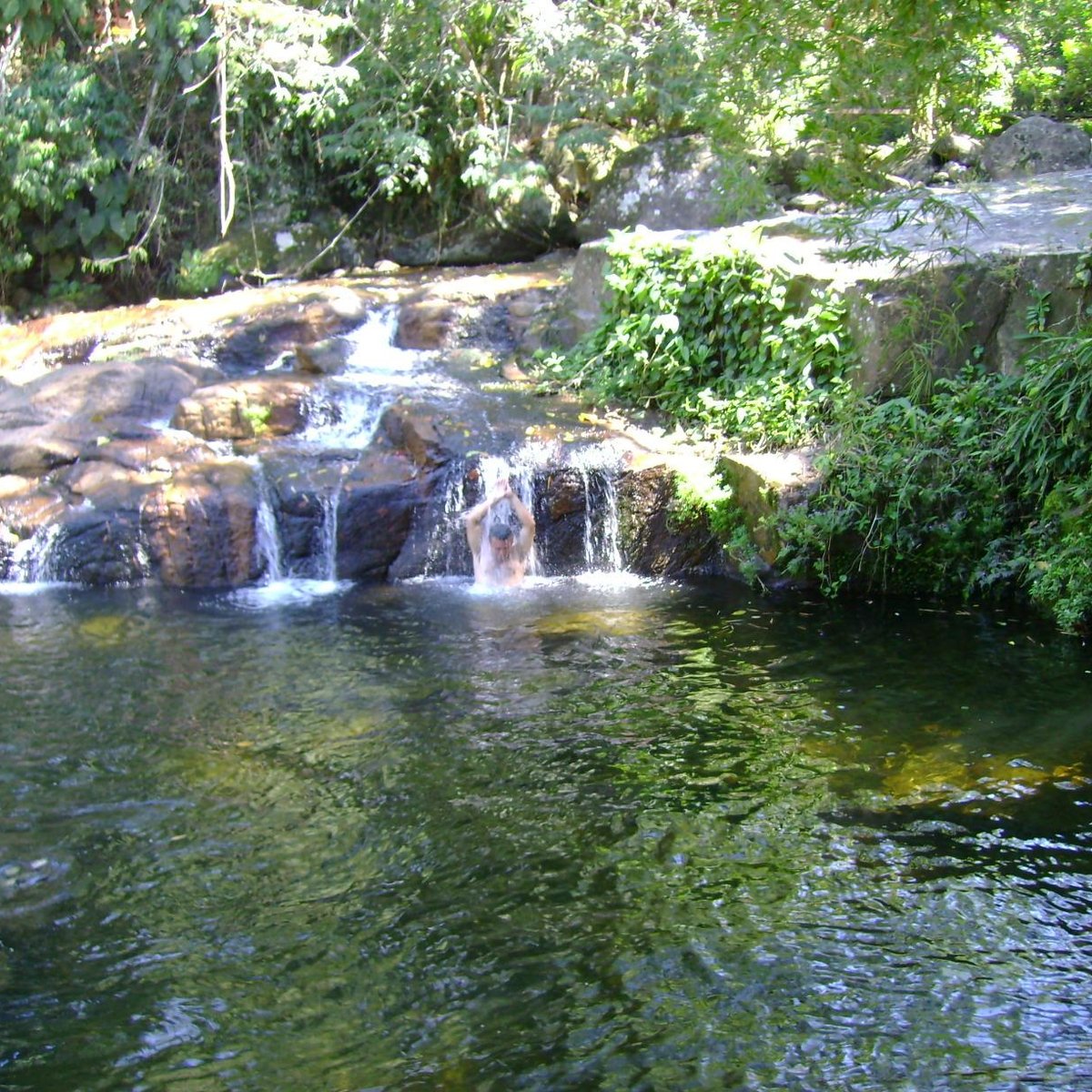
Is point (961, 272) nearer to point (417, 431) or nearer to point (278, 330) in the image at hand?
point (417, 431)

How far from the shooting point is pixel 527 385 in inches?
470

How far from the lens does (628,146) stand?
635 inches

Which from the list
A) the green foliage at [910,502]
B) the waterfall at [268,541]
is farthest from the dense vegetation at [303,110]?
the waterfall at [268,541]

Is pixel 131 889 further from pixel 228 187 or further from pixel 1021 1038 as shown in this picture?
pixel 228 187

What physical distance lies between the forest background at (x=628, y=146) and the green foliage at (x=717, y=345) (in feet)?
0.09

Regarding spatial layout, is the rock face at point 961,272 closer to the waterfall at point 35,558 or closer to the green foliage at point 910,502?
Result: the green foliage at point 910,502

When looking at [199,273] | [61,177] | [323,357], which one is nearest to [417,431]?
[323,357]

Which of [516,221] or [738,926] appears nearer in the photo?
[738,926]

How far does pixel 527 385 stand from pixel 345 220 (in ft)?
21.8

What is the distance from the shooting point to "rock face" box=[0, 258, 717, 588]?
10.2 m

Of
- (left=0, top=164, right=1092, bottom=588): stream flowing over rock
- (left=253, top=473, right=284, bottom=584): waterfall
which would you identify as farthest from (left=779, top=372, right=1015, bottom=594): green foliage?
(left=253, top=473, right=284, bottom=584): waterfall

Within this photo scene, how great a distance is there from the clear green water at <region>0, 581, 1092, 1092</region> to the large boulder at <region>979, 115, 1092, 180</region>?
7.25 m

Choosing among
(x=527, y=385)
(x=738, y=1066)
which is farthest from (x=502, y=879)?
(x=527, y=385)

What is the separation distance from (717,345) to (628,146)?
619 centimetres
